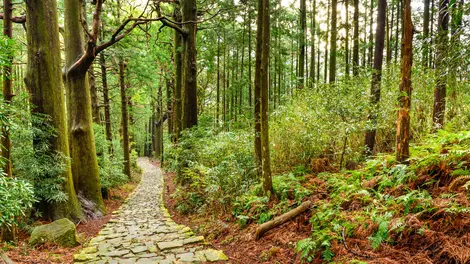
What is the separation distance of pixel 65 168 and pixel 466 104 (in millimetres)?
8709

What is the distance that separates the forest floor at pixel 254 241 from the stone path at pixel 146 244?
24cm

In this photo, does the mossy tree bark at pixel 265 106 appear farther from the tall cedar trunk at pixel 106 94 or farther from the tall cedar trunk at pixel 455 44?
the tall cedar trunk at pixel 106 94

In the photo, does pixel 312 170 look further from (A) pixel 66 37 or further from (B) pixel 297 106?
(A) pixel 66 37

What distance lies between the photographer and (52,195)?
5723mm

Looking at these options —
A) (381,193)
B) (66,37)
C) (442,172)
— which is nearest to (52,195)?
(66,37)

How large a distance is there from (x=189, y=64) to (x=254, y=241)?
714 centimetres

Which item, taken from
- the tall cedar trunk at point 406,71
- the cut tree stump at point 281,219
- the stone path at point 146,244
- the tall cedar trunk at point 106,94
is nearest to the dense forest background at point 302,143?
the tall cedar trunk at point 406,71

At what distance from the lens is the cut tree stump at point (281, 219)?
161 inches

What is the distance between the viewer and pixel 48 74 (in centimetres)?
604

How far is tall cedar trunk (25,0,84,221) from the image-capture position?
589 cm

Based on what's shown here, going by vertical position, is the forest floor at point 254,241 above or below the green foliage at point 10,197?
below

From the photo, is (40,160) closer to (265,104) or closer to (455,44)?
(265,104)

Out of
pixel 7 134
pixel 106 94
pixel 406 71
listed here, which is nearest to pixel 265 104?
pixel 406 71

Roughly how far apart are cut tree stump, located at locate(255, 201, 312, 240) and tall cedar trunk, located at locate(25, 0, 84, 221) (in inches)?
186
